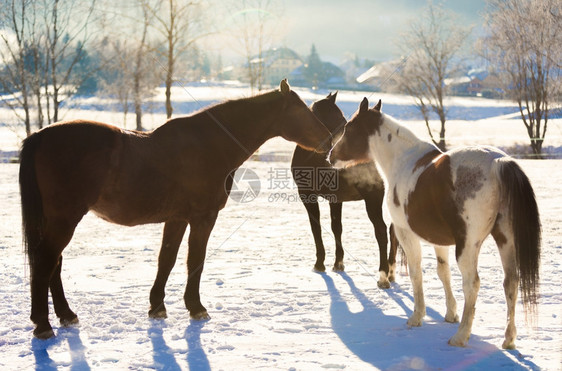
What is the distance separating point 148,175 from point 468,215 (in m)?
2.72

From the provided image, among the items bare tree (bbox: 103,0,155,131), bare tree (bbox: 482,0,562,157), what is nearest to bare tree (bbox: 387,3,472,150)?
bare tree (bbox: 482,0,562,157)

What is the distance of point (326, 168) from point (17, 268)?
444 cm

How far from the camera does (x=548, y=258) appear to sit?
7.02 metres

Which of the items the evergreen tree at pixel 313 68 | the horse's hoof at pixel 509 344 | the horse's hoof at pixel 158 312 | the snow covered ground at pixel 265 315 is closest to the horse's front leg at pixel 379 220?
the snow covered ground at pixel 265 315

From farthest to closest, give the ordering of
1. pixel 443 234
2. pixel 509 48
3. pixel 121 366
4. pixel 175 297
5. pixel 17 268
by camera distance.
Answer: pixel 509 48 < pixel 17 268 < pixel 175 297 < pixel 443 234 < pixel 121 366

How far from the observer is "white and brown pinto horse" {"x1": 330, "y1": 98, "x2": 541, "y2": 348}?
3.60 meters

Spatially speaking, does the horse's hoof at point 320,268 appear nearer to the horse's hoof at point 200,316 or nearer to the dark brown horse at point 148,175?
the dark brown horse at point 148,175

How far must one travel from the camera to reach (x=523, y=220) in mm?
3561

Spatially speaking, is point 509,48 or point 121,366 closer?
point 121,366

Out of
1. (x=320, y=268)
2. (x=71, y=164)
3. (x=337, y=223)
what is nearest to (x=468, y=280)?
(x=320, y=268)

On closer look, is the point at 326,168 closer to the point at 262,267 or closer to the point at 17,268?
the point at 262,267

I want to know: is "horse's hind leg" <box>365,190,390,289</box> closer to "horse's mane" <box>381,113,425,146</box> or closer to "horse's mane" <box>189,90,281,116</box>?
"horse's mane" <box>381,113,425,146</box>

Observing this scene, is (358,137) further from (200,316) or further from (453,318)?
(200,316)

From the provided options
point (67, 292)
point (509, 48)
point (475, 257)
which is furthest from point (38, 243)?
point (509, 48)
